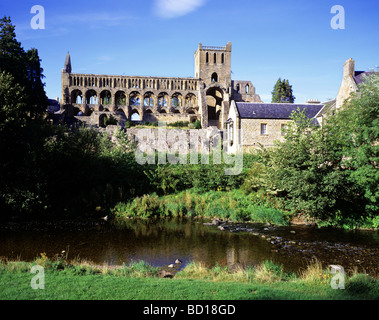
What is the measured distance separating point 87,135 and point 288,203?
16.7m

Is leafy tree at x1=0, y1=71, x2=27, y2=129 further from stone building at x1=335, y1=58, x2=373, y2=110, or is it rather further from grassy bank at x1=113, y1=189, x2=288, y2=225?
stone building at x1=335, y1=58, x2=373, y2=110

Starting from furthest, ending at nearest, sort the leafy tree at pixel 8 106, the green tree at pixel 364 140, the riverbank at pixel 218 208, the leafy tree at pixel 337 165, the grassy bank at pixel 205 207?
the grassy bank at pixel 205 207, the riverbank at pixel 218 208, the leafy tree at pixel 8 106, the leafy tree at pixel 337 165, the green tree at pixel 364 140

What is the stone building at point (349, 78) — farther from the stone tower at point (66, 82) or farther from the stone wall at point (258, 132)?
the stone tower at point (66, 82)

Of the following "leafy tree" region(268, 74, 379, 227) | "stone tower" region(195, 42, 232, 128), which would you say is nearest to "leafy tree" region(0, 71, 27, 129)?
"leafy tree" region(268, 74, 379, 227)

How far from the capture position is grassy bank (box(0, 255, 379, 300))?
20.7 ft

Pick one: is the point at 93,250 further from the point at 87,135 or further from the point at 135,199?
the point at 87,135

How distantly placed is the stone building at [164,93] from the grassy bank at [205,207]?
25500mm

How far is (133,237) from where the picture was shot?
590 inches

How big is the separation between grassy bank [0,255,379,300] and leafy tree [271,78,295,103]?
4571 cm

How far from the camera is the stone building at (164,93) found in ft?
157

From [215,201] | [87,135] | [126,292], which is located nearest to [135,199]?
[215,201]

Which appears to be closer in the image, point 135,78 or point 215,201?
point 215,201

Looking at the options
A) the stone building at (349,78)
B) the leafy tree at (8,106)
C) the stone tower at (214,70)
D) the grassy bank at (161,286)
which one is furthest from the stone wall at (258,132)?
the stone tower at (214,70)

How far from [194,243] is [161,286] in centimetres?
711
